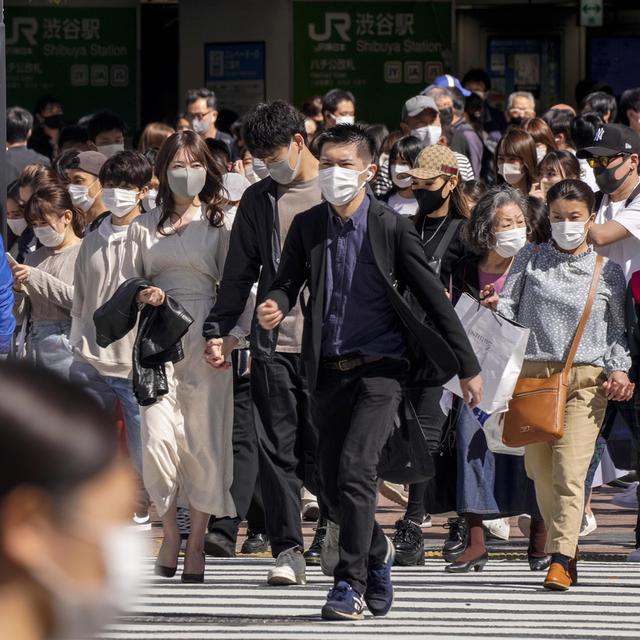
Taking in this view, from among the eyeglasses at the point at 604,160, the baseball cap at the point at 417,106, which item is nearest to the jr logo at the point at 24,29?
the baseball cap at the point at 417,106

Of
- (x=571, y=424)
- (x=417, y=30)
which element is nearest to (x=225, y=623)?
(x=571, y=424)

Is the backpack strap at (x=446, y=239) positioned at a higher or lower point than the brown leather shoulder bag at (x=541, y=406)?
higher

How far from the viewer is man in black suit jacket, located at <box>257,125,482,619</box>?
22.4 ft

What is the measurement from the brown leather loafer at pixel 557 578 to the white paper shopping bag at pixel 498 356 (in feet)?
2.33

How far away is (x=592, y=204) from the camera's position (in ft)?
26.2

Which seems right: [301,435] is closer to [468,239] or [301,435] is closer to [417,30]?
[468,239]

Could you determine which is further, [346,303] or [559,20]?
[559,20]

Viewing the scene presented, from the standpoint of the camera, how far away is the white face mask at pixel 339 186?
7137 millimetres

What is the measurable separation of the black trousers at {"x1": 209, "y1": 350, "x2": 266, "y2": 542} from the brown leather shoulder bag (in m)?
1.60

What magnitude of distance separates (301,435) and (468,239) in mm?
1303

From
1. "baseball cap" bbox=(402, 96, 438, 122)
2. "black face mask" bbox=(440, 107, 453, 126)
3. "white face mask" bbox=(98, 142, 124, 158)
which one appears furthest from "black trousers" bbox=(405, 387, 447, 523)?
"white face mask" bbox=(98, 142, 124, 158)

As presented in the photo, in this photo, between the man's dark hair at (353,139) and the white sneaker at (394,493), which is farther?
the white sneaker at (394,493)

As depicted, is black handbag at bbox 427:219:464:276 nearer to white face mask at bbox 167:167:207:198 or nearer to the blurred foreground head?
white face mask at bbox 167:167:207:198

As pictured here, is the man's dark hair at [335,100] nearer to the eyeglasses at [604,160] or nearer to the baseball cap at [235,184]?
the baseball cap at [235,184]
